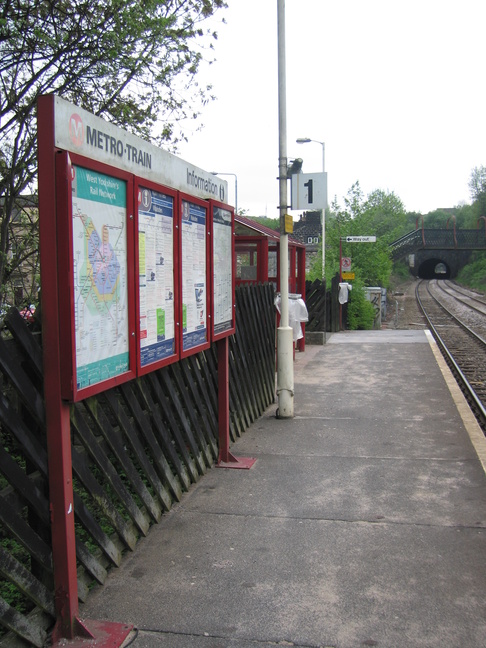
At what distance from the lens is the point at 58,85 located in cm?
771

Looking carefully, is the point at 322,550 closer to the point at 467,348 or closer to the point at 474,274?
the point at 467,348

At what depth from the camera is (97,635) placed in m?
3.21

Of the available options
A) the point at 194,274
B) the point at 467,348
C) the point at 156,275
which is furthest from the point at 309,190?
the point at 467,348

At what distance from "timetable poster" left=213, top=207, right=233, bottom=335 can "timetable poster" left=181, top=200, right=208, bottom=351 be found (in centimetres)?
36

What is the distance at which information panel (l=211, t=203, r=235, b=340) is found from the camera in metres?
5.79

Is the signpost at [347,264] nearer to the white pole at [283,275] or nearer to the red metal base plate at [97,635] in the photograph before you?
the white pole at [283,275]

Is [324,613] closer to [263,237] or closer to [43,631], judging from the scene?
[43,631]

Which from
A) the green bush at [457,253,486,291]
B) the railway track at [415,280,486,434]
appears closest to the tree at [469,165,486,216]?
the green bush at [457,253,486,291]

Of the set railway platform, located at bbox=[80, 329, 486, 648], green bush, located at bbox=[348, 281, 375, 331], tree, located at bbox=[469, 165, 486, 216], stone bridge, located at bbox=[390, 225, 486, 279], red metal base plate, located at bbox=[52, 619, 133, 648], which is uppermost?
tree, located at bbox=[469, 165, 486, 216]

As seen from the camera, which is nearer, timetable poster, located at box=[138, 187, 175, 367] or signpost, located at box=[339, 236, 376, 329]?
timetable poster, located at box=[138, 187, 175, 367]

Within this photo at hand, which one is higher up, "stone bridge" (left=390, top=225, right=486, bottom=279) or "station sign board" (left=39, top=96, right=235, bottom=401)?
"stone bridge" (left=390, top=225, right=486, bottom=279)

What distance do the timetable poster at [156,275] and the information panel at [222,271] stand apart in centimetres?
113

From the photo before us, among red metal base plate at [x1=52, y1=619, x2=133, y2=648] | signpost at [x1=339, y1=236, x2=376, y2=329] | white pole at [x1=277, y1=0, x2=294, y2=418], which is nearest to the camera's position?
red metal base plate at [x1=52, y1=619, x2=133, y2=648]

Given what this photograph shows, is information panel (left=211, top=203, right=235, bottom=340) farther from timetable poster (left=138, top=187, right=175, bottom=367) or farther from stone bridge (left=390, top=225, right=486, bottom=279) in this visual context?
stone bridge (left=390, top=225, right=486, bottom=279)
